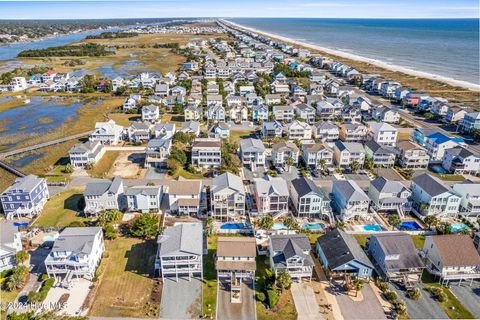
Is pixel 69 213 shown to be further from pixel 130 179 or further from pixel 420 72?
pixel 420 72

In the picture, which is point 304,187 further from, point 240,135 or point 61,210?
point 61,210

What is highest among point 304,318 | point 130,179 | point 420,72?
point 420,72

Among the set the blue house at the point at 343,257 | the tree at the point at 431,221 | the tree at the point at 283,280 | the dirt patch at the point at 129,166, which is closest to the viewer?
the tree at the point at 283,280

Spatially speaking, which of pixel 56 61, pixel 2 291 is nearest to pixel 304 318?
pixel 2 291

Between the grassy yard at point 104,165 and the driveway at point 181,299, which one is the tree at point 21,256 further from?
the grassy yard at point 104,165

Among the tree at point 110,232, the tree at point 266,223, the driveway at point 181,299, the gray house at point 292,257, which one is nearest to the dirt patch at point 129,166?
the tree at point 110,232

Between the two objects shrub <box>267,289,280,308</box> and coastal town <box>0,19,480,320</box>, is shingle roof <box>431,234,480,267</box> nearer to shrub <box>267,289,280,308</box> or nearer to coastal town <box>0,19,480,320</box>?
coastal town <box>0,19,480,320</box>
